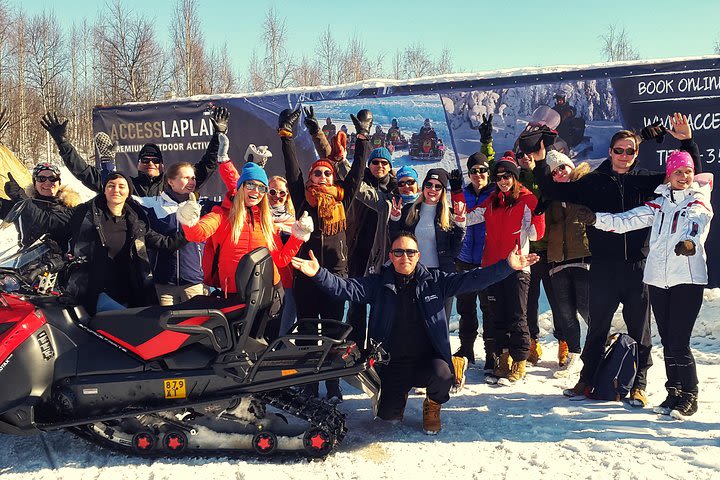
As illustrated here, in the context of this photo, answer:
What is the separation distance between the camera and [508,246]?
4.22 meters

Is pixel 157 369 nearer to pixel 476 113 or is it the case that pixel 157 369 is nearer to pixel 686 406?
pixel 686 406

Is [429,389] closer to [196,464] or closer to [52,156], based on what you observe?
[196,464]

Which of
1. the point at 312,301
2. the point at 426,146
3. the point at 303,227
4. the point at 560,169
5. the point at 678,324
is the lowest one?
the point at 678,324

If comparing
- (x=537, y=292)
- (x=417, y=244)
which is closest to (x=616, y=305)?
(x=537, y=292)

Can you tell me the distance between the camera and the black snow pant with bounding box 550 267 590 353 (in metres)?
4.59

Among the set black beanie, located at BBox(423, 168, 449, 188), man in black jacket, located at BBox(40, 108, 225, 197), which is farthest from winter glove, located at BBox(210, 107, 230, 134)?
black beanie, located at BBox(423, 168, 449, 188)

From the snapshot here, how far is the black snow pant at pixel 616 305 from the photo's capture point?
3.78 metres

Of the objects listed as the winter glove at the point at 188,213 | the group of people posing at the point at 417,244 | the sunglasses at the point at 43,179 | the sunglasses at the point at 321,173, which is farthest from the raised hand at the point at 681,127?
the sunglasses at the point at 43,179

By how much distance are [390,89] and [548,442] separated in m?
4.36

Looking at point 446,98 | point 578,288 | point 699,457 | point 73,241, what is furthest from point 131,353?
point 446,98

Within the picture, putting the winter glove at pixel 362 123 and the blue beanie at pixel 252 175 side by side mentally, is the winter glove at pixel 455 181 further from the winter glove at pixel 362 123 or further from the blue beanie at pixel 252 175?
the blue beanie at pixel 252 175

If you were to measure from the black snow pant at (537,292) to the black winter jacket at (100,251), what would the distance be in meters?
2.85

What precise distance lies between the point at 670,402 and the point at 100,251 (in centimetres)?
363

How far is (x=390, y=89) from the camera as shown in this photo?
654 centimetres
